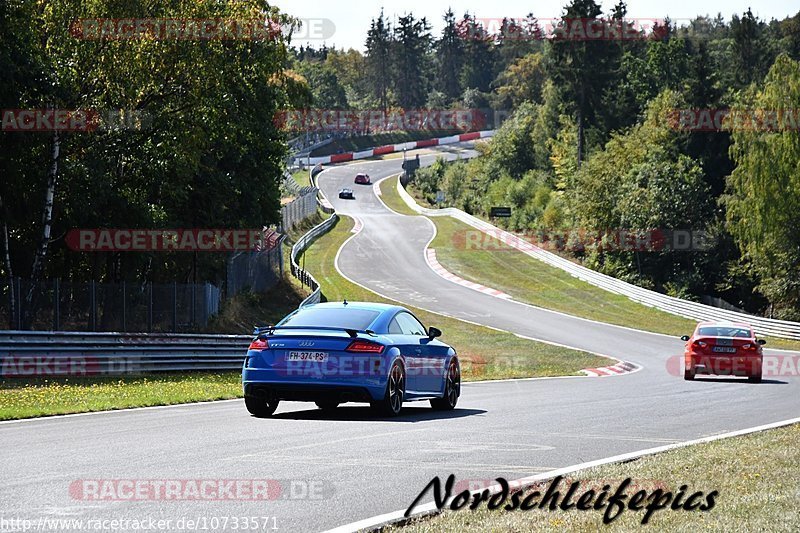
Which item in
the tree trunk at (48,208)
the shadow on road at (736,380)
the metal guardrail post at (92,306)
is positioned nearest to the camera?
the shadow on road at (736,380)

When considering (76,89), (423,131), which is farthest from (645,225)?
(423,131)

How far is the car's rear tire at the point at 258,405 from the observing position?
15.1m

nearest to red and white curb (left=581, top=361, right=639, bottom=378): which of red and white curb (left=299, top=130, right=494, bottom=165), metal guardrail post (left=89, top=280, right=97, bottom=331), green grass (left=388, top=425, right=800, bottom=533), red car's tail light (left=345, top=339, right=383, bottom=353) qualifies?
metal guardrail post (left=89, top=280, right=97, bottom=331)

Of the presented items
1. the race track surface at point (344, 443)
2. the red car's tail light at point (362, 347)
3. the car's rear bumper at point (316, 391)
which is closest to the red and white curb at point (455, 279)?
the race track surface at point (344, 443)

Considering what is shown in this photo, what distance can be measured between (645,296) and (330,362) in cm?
4863

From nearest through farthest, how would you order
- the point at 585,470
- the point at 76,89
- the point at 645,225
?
the point at 585,470, the point at 76,89, the point at 645,225

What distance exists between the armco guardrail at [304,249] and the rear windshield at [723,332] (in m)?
16.4

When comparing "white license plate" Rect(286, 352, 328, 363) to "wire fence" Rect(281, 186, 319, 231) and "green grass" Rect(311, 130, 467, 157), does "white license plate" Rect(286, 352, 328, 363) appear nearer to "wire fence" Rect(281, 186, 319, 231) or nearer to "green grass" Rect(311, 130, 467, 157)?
"wire fence" Rect(281, 186, 319, 231)

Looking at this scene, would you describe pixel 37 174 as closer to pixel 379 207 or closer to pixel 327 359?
pixel 327 359

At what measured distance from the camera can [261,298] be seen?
50.6 meters

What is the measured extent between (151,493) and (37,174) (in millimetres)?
22765

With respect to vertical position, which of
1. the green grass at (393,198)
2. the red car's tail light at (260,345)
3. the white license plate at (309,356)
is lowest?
the green grass at (393,198)

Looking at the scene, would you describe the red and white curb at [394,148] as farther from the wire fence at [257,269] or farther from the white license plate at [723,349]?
the white license plate at [723,349]

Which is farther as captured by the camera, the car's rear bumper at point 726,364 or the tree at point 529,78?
the tree at point 529,78
